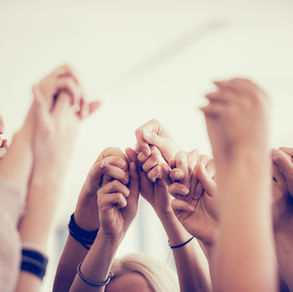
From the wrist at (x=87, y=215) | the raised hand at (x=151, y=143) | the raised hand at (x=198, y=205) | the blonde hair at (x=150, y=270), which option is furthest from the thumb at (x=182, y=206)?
the blonde hair at (x=150, y=270)

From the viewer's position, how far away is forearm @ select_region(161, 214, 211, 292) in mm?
750

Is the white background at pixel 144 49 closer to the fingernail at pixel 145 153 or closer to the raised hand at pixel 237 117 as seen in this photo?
the fingernail at pixel 145 153

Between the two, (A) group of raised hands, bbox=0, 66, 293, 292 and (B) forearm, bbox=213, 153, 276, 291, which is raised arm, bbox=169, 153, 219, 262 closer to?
(A) group of raised hands, bbox=0, 66, 293, 292

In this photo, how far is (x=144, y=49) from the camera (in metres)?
1.97

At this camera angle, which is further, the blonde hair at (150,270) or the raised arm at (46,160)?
the blonde hair at (150,270)

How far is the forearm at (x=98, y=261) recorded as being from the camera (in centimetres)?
70

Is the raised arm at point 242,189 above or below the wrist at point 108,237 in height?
above

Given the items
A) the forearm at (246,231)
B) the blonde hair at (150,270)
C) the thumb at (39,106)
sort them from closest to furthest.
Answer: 1. the forearm at (246,231)
2. the thumb at (39,106)
3. the blonde hair at (150,270)

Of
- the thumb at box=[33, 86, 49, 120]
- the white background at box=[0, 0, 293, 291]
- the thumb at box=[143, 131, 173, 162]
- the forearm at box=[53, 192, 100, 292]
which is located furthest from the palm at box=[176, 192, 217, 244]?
the white background at box=[0, 0, 293, 291]

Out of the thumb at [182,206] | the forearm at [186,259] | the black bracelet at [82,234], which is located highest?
the thumb at [182,206]

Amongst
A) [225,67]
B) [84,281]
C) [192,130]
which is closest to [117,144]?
[192,130]

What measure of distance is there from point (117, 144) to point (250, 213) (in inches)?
105

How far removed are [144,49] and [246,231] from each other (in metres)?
1.69

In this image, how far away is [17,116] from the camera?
2.51 meters
